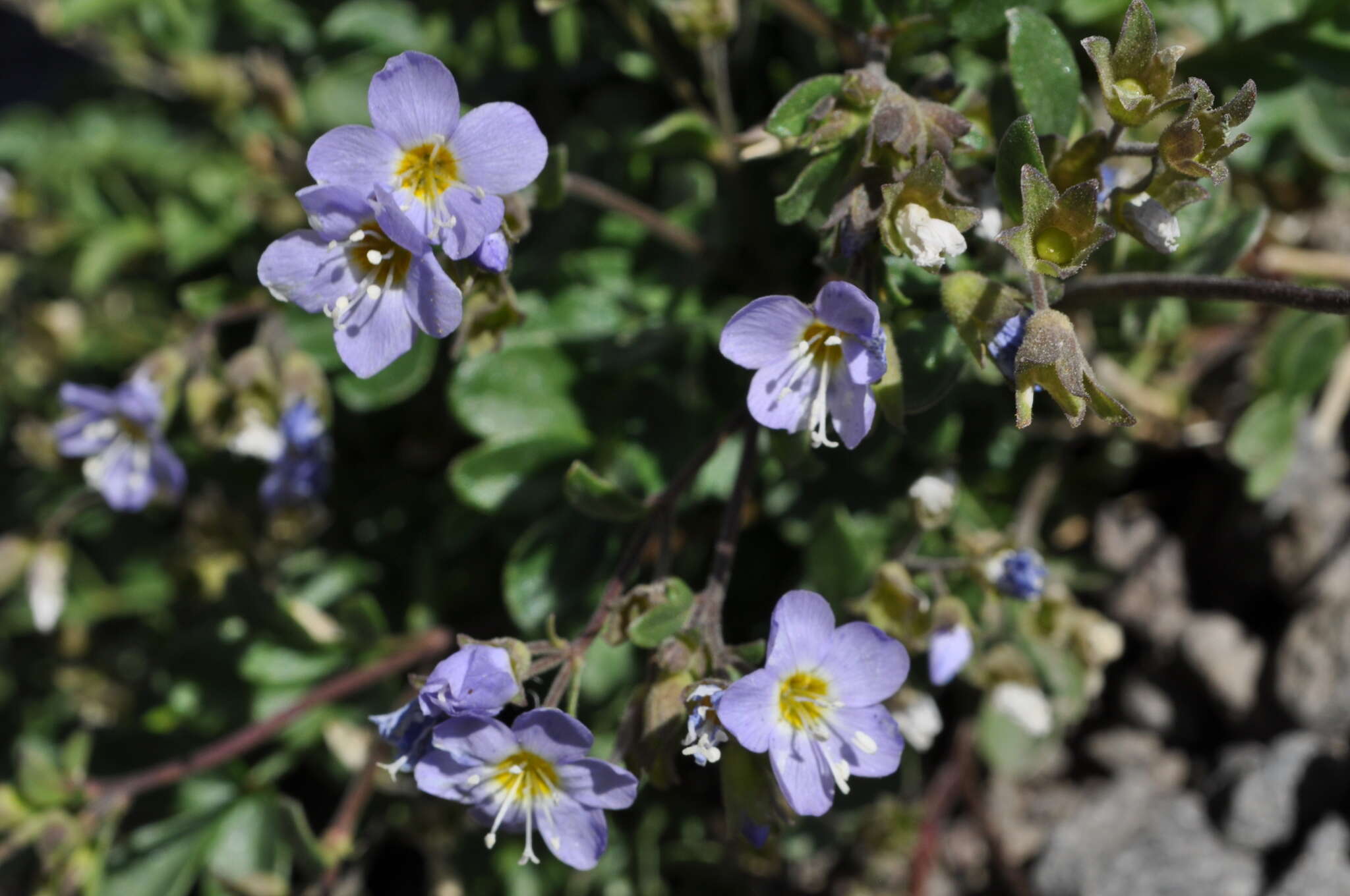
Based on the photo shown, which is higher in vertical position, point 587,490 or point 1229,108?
point 1229,108

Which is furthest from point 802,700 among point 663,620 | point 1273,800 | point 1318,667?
point 1318,667

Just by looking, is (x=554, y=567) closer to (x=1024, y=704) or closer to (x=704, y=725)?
(x=704, y=725)

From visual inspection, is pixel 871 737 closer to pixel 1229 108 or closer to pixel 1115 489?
pixel 1229 108

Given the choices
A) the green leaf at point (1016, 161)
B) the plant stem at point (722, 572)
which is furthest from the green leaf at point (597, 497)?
the green leaf at point (1016, 161)

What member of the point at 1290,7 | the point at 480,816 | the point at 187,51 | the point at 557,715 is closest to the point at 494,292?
the point at 557,715

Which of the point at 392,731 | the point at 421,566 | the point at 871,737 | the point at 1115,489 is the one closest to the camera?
the point at 871,737
